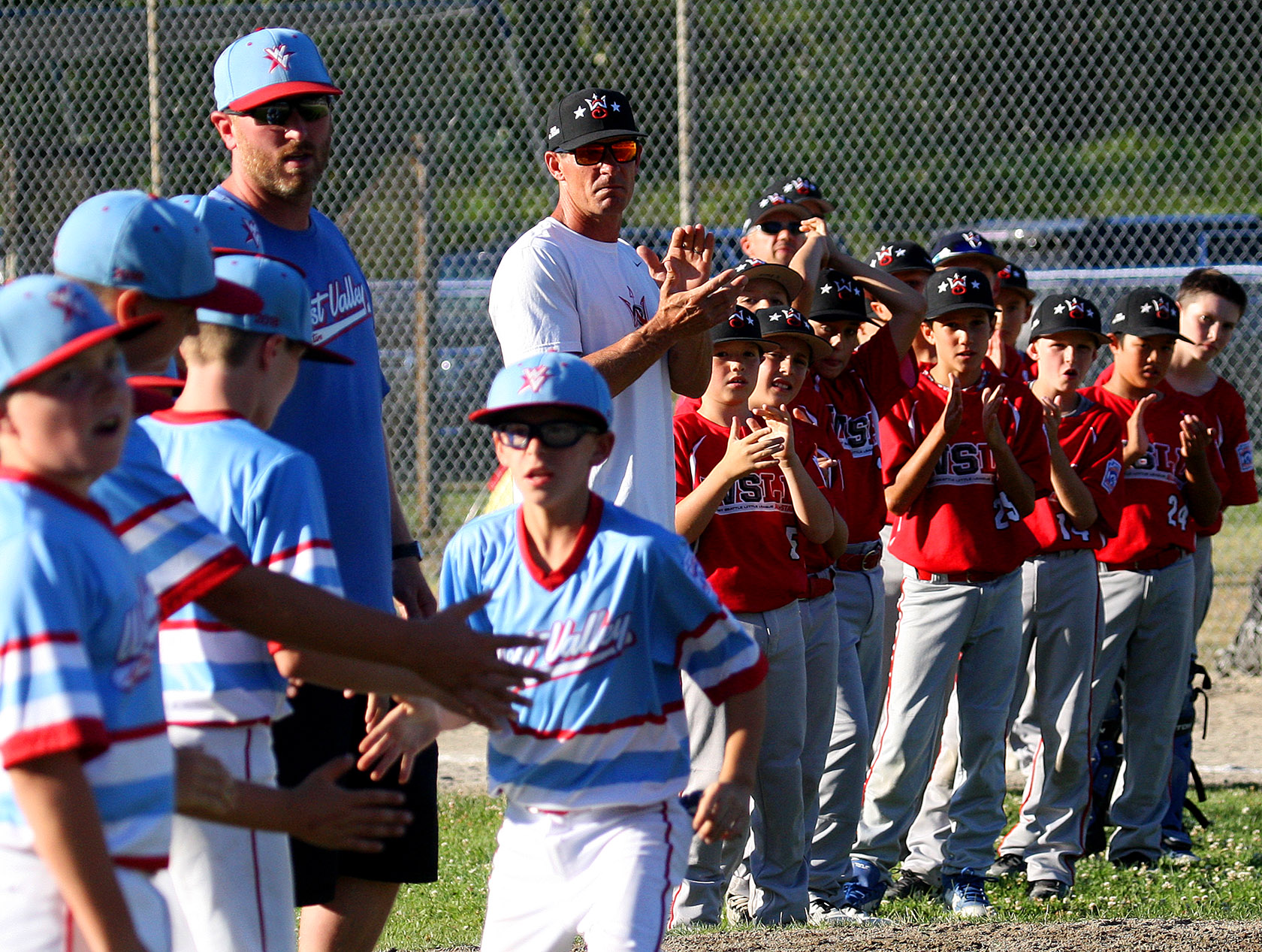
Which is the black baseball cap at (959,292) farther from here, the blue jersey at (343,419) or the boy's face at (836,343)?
the blue jersey at (343,419)

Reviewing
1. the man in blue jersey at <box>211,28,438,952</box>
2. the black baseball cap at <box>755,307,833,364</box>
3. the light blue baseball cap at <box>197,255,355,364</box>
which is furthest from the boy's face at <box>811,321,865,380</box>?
the light blue baseball cap at <box>197,255,355,364</box>

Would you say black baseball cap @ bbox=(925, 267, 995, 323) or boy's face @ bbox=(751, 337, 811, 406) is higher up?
black baseball cap @ bbox=(925, 267, 995, 323)

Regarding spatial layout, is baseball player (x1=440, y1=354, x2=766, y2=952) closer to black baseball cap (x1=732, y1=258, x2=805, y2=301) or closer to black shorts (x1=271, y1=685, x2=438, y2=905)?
Result: black shorts (x1=271, y1=685, x2=438, y2=905)

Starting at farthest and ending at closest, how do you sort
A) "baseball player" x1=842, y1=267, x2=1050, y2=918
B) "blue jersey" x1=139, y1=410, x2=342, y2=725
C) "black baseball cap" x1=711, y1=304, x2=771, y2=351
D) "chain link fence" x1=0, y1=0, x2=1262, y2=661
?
"chain link fence" x1=0, y1=0, x2=1262, y2=661, "baseball player" x1=842, y1=267, x2=1050, y2=918, "black baseball cap" x1=711, y1=304, x2=771, y2=351, "blue jersey" x1=139, y1=410, x2=342, y2=725

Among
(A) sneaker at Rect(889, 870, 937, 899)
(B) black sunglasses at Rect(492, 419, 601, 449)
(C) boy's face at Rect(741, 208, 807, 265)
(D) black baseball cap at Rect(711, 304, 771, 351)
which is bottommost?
(A) sneaker at Rect(889, 870, 937, 899)

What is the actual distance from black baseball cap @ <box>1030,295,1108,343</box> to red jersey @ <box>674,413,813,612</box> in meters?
1.60

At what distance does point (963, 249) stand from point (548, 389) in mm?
3882

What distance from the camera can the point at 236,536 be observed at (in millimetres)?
2555

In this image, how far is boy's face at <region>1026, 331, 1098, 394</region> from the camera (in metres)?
5.84

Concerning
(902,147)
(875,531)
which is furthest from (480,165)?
(875,531)

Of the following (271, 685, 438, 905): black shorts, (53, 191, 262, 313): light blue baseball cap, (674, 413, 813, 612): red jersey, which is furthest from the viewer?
(674, 413, 813, 612): red jersey

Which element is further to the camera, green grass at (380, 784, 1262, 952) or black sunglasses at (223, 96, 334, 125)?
green grass at (380, 784, 1262, 952)

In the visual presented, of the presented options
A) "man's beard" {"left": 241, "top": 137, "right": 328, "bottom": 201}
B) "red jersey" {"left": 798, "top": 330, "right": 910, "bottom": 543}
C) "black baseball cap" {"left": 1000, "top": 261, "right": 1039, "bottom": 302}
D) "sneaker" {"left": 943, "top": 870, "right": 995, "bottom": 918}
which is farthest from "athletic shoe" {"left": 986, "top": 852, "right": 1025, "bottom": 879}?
"man's beard" {"left": 241, "top": 137, "right": 328, "bottom": 201}

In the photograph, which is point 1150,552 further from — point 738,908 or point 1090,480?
point 738,908
